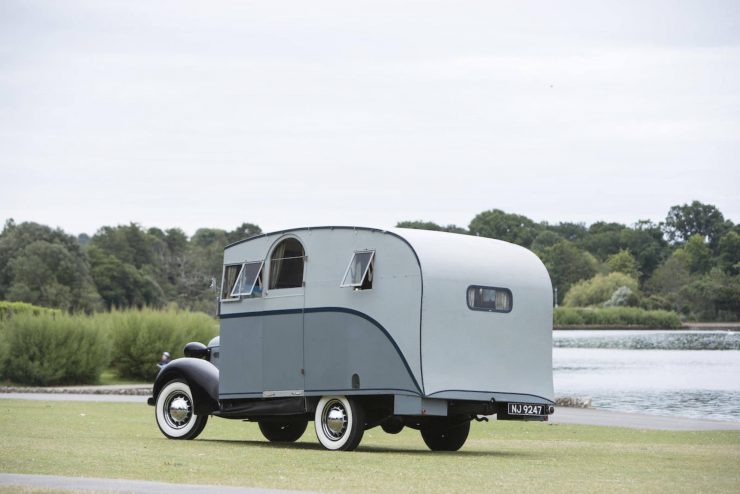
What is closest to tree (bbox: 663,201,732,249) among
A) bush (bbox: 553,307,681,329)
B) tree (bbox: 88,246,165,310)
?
bush (bbox: 553,307,681,329)

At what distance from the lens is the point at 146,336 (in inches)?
1734

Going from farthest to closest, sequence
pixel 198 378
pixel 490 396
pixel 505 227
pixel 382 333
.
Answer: pixel 505 227
pixel 198 378
pixel 490 396
pixel 382 333

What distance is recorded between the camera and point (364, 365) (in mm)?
17750

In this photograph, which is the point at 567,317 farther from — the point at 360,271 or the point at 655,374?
the point at 360,271

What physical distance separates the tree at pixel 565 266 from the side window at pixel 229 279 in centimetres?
12000

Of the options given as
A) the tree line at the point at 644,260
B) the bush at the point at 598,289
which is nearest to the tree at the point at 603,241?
the tree line at the point at 644,260

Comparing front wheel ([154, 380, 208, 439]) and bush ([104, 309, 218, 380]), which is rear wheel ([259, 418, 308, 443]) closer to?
front wheel ([154, 380, 208, 439])

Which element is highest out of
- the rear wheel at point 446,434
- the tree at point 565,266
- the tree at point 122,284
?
the tree at point 565,266

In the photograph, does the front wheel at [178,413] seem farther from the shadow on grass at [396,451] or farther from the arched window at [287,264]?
the arched window at [287,264]

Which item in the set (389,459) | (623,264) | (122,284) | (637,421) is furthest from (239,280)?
(623,264)

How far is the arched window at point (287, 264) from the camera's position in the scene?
18906 mm

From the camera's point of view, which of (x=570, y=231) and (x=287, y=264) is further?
(x=570, y=231)

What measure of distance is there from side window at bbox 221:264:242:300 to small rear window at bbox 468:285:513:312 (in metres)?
3.99

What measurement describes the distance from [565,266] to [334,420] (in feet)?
403
